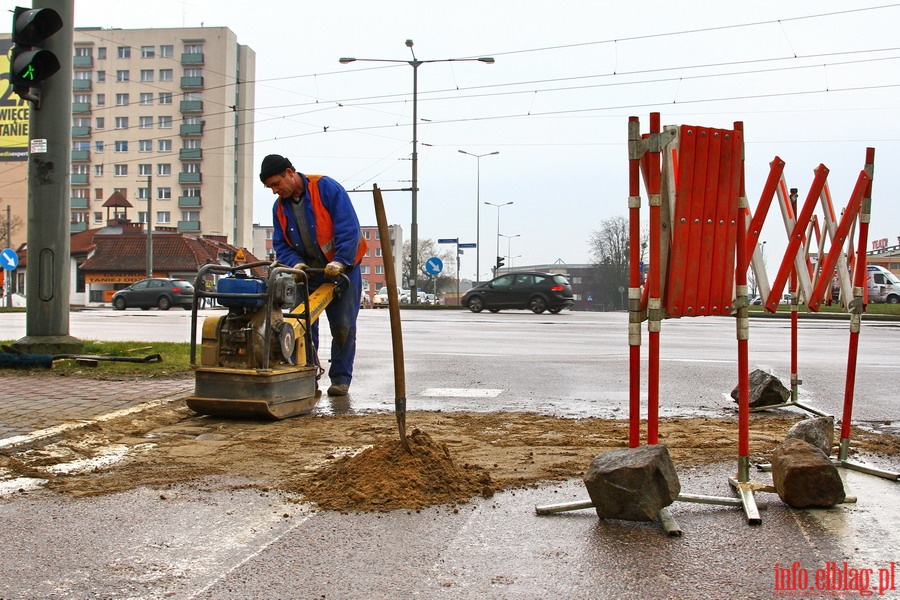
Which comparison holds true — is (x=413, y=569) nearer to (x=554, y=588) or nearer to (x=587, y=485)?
(x=554, y=588)

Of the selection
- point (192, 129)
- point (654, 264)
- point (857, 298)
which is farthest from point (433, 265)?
point (192, 129)

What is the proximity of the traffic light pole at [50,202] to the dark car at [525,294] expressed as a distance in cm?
2316

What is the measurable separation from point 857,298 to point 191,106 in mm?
91306

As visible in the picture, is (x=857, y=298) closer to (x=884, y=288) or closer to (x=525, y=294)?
(x=525, y=294)

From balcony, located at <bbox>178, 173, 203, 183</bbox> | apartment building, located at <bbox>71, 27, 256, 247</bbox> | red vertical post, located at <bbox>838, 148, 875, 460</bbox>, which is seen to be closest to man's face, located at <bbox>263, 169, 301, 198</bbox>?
red vertical post, located at <bbox>838, 148, 875, 460</bbox>

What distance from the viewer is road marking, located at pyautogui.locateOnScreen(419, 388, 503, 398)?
7875mm

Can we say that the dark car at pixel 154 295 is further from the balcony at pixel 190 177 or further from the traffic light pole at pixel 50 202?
the balcony at pixel 190 177

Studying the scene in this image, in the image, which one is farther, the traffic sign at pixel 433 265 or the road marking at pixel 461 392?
the traffic sign at pixel 433 265

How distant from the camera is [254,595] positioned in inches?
115

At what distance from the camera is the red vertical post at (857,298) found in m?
5.02

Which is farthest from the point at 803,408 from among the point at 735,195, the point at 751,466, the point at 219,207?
the point at 219,207

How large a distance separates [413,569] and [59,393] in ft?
17.0

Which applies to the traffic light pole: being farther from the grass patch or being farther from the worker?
the worker

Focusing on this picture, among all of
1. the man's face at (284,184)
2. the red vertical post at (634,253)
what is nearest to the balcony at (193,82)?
the man's face at (284,184)
